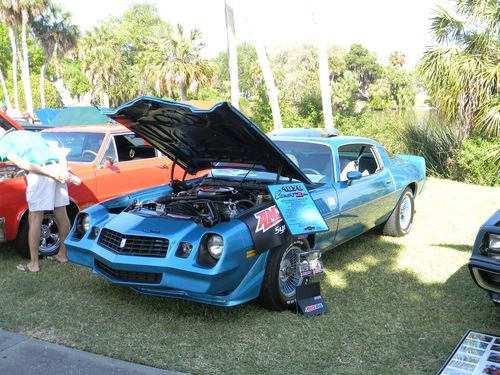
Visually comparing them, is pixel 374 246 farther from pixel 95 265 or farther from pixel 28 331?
pixel 28 331

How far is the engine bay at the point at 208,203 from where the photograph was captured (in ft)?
13.7

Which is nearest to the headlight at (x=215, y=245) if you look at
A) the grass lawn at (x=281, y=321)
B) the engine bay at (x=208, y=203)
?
the engine bay at (x=208, y=203)

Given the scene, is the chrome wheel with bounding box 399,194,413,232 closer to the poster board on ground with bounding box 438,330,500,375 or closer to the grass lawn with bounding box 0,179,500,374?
the grass lawn with bounding box 0,179,500,374

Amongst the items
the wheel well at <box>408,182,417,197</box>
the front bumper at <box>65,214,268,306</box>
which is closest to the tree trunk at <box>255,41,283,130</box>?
the wheel well at <box>408,182,417,197</box>

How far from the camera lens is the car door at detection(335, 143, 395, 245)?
525 cm

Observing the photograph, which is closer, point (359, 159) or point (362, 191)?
point (362, 191)

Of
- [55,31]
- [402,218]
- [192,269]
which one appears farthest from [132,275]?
[55,31]

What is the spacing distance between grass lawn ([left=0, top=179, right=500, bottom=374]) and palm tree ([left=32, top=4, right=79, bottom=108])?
3435 cm

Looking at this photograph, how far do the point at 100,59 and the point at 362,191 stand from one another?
1718 inches

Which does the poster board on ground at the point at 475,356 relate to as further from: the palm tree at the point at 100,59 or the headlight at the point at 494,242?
the palm tree at the point at 100,59

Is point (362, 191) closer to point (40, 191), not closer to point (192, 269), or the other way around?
point (192, 269)

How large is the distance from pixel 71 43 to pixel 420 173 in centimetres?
3591

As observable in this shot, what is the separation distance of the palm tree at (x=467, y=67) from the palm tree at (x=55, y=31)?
30950 mm

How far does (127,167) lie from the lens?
6926 mm
